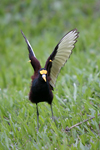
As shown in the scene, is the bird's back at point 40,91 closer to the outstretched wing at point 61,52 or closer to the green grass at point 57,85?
the outstretched wing at point 61,52

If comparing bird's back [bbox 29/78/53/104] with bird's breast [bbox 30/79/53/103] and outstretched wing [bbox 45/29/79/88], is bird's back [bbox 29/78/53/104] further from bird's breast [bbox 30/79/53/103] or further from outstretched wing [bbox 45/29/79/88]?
outstretched wing [bbox 45/29/79/88]

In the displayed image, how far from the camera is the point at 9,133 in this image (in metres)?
3.41

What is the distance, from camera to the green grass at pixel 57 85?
3.16m

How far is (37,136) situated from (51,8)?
324 inches

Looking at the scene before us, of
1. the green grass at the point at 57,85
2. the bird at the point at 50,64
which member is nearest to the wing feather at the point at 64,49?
the bird at the point at 50,64

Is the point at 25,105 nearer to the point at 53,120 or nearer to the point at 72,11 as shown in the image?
the point at 53,120

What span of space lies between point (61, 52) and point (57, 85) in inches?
58.3

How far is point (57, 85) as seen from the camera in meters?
4.66

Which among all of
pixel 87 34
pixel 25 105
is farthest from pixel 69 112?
pixel 87 34

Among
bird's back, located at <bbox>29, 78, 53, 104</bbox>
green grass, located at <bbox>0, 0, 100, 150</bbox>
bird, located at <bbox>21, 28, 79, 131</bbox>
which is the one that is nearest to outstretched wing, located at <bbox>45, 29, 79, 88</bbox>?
bird, located at <bbox>21, 28, 79, 131</bbox>

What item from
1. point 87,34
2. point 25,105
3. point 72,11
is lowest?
point 25,105

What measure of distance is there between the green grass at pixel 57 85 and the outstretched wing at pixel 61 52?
0.78 meters

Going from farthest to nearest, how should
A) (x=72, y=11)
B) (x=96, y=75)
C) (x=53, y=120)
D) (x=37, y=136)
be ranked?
(x=72, y=11) < (x=96, y=75) < (x=53, y=120) < (x=37, y=136)

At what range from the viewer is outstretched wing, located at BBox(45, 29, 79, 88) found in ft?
10.5
